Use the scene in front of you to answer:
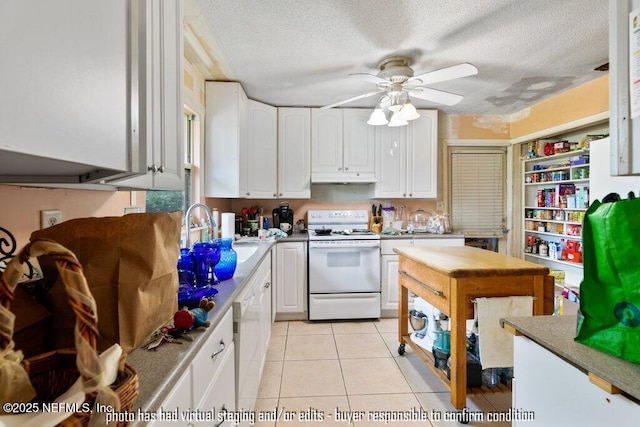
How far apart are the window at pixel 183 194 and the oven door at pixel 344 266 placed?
1.33 meters

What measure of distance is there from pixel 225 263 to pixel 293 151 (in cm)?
A: 234

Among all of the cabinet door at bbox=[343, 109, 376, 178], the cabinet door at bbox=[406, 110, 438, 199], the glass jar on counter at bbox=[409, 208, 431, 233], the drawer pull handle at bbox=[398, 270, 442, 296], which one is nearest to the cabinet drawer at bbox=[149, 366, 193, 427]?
the drawer pull handle at bbox=[398, 270, 442, 296]

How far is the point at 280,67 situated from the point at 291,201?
68.9 inches

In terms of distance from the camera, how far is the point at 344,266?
333 centimetres

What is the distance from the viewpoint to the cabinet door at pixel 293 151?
3648 millimetres

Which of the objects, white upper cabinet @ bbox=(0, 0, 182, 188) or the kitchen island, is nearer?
white upper cabinet @ bbox=(0, 0, 182, 188)

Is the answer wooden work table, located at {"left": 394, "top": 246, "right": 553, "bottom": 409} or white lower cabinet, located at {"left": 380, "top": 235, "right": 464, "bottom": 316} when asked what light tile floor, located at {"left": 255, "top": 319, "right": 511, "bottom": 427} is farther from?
white lower cabinet, located at {"left": 380, "top": 235, "right": 464, "bottom": 316}

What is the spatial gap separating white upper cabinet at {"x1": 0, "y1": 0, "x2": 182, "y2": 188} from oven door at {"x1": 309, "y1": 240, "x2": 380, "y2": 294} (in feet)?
7.57

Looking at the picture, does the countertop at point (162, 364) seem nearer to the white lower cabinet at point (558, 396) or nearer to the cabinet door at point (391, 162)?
the white lower cabinet at point (558, 396)

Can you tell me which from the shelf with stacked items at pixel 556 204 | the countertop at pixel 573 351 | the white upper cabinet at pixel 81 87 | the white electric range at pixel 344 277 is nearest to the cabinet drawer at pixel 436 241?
the white electric range at pixel 344 277

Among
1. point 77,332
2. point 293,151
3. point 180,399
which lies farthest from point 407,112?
point 77,332

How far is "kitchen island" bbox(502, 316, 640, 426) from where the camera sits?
756 millimetres

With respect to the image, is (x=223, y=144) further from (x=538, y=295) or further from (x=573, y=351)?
(x=573, y=351)

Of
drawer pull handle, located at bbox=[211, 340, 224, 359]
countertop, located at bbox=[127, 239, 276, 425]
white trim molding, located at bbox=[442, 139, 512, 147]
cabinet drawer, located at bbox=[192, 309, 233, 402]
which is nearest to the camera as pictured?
countertop, located at bbox=[127, 239, 276, 425]
